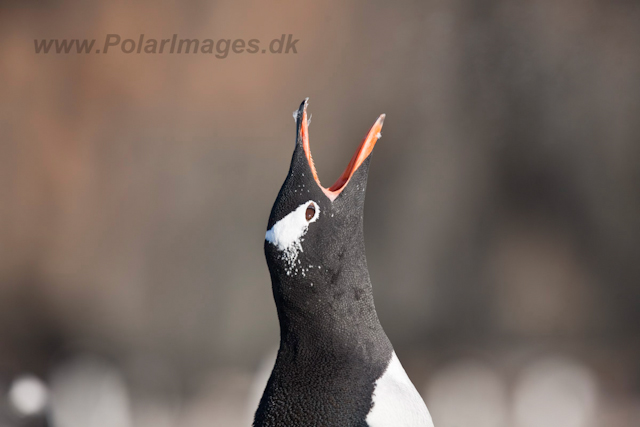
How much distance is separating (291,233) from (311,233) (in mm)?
25

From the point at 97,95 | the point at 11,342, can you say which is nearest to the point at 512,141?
the point at 97,95

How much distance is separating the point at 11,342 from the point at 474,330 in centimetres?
181

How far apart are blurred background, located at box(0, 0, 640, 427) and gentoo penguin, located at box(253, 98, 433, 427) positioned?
1488 mm

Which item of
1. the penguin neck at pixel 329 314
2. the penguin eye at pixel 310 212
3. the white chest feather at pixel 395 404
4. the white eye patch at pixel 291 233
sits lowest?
the white chest feather at pixel 395 404

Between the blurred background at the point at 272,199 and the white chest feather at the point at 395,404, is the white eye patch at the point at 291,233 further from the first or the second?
the blurred background at the point at 272,199

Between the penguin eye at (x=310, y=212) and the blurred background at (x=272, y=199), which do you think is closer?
the penguin eye at (x=310, y=212)

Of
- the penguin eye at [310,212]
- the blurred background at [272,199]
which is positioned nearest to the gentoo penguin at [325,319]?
the penguin eye at [310,212]

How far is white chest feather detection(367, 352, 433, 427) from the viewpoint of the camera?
616 millimetres

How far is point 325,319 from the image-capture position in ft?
2.14

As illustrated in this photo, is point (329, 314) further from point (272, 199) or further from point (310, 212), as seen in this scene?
point (272, 199)

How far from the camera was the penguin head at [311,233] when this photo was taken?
630 millimetres

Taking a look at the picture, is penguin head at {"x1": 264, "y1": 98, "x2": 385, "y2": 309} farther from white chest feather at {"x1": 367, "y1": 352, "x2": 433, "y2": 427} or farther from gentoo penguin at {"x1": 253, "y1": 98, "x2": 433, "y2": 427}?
white chest feather at {"x1": 367, "y1": 352, "x2": 433, "y2": 427}

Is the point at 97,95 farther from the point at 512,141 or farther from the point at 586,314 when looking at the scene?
the point at 586,314

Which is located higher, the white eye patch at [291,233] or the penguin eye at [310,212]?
the penguin eye at [310,212]
